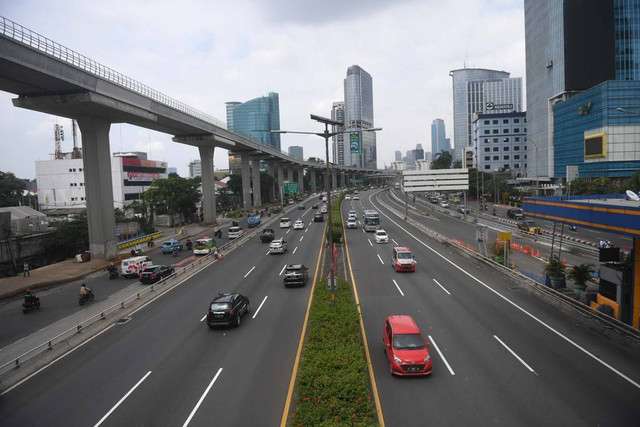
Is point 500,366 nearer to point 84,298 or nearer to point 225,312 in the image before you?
point 225,312

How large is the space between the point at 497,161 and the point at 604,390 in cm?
14456

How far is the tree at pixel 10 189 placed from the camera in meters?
93.2

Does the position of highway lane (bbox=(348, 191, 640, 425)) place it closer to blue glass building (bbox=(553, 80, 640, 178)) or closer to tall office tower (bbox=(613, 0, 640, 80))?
blue glass building (bbox=(553, 80, 640, 178))

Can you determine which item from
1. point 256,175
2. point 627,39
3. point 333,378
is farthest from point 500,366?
point 627,39

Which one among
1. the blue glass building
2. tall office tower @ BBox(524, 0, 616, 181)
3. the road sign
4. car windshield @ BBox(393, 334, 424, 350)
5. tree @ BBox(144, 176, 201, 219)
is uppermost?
tall office tower @ BBox(524, 0, 616, 181)

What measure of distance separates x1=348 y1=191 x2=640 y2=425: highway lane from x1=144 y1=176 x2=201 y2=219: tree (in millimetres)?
57660

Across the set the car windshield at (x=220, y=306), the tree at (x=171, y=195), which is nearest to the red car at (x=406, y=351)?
the car windshield at (x=220, y=306)

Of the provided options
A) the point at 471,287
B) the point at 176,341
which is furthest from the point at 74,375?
the point at 471,287

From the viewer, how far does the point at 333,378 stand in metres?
11.8

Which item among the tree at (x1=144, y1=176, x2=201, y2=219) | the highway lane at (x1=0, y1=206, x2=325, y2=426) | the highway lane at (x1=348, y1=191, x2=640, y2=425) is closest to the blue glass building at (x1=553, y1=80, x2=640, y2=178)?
the highway lane at (x1=348, y1=191, x2=640, y2=425)

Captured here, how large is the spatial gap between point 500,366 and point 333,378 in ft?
22.3

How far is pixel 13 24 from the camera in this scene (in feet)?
86.7

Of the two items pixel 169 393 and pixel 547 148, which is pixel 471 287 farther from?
pixel 547 148

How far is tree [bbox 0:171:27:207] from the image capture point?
93250mm
